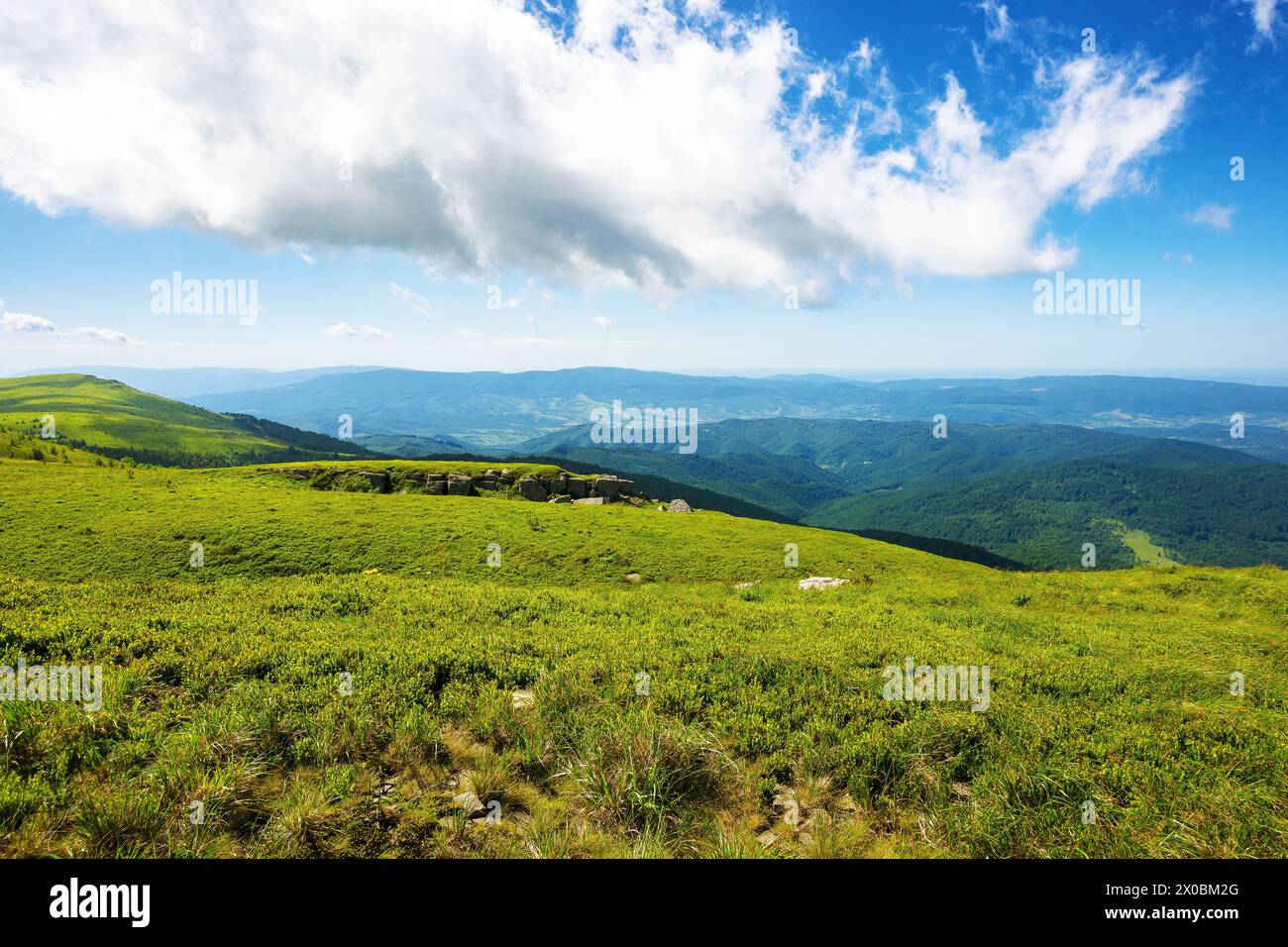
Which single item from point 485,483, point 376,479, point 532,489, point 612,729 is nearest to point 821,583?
point 612,729

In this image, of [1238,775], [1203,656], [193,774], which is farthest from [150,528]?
[1203,656]

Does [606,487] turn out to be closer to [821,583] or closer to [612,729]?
[821,583]

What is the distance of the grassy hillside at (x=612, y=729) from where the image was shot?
17.1 feet

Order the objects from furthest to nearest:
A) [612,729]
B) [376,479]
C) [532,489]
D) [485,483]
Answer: [485,483] → [532,489] → [376,479] → [612,729]

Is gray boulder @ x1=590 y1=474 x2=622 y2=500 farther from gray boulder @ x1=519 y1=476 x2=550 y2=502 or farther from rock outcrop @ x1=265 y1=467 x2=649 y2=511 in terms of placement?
gray boulder @ x1=519 y1=476 x2=550 y2=502

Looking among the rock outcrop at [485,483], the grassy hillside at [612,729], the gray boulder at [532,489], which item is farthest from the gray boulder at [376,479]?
the grassy hillside at [612,729]

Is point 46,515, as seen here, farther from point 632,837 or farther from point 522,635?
point 632,837

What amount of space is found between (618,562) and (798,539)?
1684 centimetres

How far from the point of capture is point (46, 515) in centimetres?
2730

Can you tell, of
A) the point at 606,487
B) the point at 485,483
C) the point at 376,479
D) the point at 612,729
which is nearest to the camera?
the point at 612,729

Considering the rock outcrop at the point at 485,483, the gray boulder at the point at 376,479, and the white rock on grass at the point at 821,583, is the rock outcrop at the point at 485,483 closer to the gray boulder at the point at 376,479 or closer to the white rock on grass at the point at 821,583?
the gray boulder at the point at 376,479

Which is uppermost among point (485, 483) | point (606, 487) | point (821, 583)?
point (485, 483)

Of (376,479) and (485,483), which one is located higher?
(376,479)

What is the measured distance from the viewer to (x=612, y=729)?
683 cm
